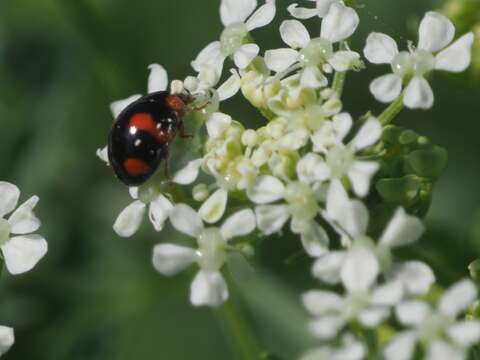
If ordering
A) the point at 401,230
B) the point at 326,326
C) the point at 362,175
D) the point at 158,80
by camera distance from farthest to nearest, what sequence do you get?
the point at 158,80, the point at 362,175, the point at 401,230, the point at 326,326

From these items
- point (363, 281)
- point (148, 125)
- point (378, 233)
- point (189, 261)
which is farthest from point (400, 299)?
point (148, 125)

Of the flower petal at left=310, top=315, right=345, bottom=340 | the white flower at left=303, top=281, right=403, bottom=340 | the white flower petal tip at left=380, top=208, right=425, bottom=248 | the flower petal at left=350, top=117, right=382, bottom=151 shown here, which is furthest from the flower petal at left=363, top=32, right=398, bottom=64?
the flower petal at left=310, top=315, right=345, bottom=340

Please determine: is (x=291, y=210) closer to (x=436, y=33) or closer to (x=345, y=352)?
(x=345, y=352)

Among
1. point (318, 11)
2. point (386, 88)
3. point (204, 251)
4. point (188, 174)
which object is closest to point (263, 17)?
point (318, 11)

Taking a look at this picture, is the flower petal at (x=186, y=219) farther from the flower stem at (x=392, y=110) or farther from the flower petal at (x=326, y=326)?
the flower stem at (x=392, y=110)

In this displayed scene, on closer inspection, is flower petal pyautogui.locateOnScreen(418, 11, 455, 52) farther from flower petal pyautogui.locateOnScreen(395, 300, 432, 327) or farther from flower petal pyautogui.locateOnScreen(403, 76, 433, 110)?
flower petal pyautogui.locateOnScreen(395, 300, 432, 327)

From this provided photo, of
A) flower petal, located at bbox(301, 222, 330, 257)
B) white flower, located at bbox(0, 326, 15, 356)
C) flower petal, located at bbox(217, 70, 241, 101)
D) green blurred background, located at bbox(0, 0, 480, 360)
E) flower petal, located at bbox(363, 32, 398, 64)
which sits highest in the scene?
flower petal, located at bbox(217, 70, 241, 101)
